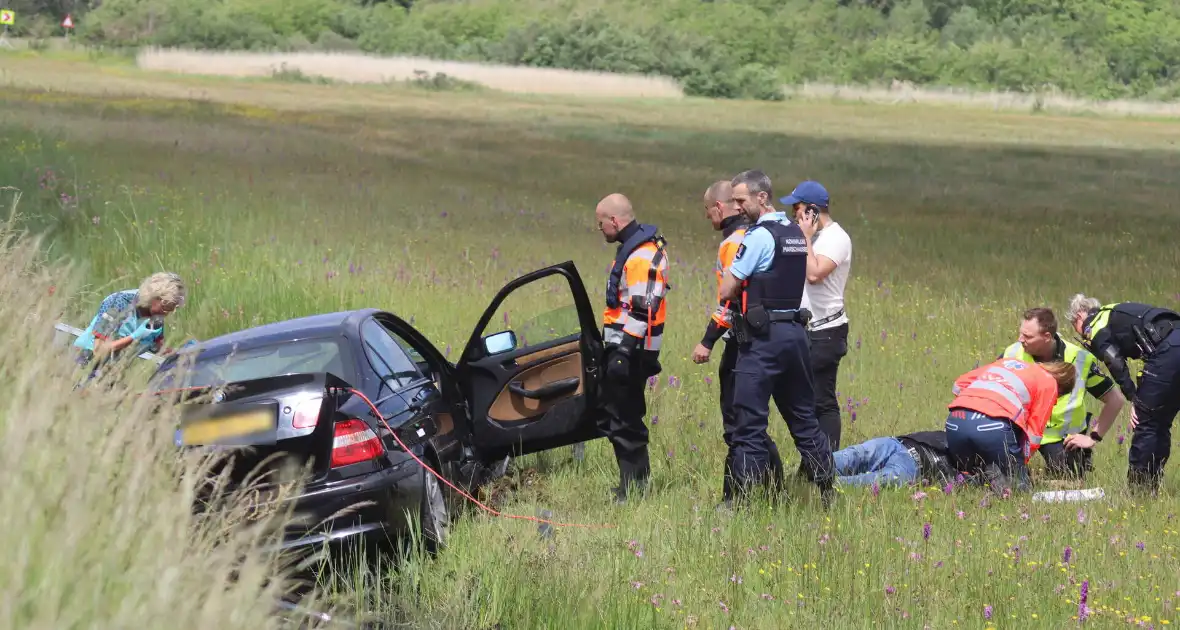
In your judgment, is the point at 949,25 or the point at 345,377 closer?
the point at 345,377

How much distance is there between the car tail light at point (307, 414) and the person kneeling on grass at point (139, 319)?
5.92ft

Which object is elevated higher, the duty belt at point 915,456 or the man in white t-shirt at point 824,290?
the man in white t-shirt at point 824,290

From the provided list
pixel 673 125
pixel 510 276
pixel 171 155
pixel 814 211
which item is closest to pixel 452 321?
pixel 510 276

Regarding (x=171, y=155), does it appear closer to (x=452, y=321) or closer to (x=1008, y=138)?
(x=452, y=321)

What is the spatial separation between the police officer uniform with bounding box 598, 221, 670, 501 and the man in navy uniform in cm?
53

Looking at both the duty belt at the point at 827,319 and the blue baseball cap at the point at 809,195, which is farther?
the duty belt at the point at 827,319

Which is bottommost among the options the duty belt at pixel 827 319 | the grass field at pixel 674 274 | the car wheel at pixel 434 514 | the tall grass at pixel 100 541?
the grass field at pixel 674 274

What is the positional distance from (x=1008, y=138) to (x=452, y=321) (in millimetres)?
A: 41472

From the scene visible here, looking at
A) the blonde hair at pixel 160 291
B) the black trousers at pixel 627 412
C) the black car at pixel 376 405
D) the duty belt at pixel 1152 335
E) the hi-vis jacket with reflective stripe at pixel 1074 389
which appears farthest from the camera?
the hi-vis jacket with reflective stripe at pixel 1074 389

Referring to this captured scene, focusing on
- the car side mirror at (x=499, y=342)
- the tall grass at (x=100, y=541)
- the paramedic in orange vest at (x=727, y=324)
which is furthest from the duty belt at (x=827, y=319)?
the tall grass at (x=100, y=541)

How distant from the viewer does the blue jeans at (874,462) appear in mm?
8539

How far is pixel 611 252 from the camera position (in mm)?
19562

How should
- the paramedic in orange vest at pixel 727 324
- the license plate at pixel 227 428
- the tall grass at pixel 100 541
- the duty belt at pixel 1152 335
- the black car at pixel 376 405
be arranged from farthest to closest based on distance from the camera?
1. the duty belt at pixel 1152 335
2. the paramedic in orange vest at pixel 727 324
3. the black car at pixel 376 405
4. the license plate at pixel 227 428
5. the tall grass at pixel 100 541

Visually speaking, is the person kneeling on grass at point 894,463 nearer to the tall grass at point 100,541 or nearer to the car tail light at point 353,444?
the car tail light at point 353,444
